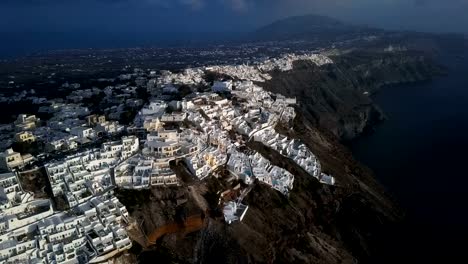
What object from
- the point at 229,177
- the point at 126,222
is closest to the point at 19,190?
the point at 126,222

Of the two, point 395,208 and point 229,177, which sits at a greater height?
point 229,177

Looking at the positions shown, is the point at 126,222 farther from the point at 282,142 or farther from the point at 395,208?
the point at 395,208

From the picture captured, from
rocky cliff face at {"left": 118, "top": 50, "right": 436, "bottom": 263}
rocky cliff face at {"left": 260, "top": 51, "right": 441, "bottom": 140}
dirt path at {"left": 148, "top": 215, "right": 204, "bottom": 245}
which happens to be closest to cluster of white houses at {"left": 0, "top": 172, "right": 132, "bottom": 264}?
rocky cliff face at {"left": 118, "top": 50, "right": 436, "bottom": 263}

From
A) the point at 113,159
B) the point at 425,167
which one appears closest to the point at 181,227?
the point at 113,159

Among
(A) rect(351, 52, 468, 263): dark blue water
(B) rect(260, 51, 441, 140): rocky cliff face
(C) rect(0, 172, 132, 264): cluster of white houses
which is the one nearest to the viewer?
(C) rect(0, 172, 132, 264): cluster of white houses

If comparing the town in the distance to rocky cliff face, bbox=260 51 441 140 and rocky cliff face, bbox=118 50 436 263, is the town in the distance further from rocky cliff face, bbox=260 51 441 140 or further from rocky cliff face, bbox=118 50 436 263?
rocky cliff face, bbox=260 51 441 140
